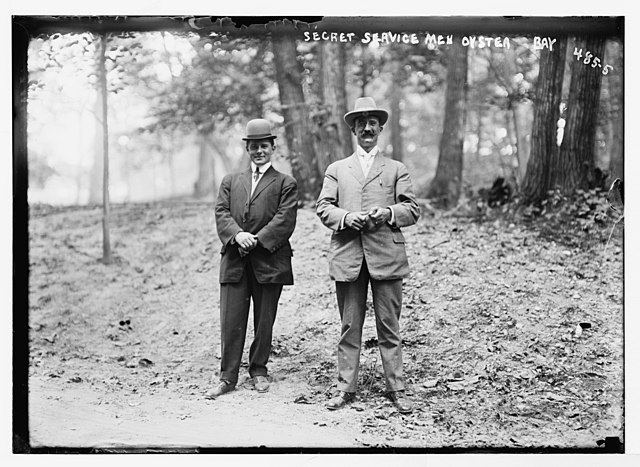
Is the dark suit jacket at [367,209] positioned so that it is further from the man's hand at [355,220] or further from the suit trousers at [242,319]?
the suit trousers at [242,319]

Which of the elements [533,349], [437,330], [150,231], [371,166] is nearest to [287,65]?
[371,166]

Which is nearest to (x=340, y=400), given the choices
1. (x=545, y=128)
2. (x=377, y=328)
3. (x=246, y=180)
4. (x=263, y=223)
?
(x=377, y=328)

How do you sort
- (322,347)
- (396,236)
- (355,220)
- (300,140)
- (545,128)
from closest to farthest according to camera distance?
(355,220) < (396,236) < (322,347) < (545,128) < (300,140)

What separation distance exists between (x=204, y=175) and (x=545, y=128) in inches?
133

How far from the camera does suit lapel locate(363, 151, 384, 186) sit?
5371 mm

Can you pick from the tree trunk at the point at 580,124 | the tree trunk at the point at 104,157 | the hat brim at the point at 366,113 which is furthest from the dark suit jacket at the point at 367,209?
the tree trunk at the point at 104,157

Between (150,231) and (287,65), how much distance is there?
6.99 ft

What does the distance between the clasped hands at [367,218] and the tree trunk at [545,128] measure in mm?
2077

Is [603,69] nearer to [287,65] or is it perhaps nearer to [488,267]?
[488,267]

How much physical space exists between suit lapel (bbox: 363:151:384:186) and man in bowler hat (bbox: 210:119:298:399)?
24.0 inches

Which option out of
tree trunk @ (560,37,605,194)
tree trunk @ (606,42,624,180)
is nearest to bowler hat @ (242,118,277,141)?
tree trunk @ (560,37,605,194)

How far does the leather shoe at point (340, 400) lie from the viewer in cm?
536

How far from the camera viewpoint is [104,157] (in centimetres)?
638

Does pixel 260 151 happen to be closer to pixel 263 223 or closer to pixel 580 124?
pixel 263 223
